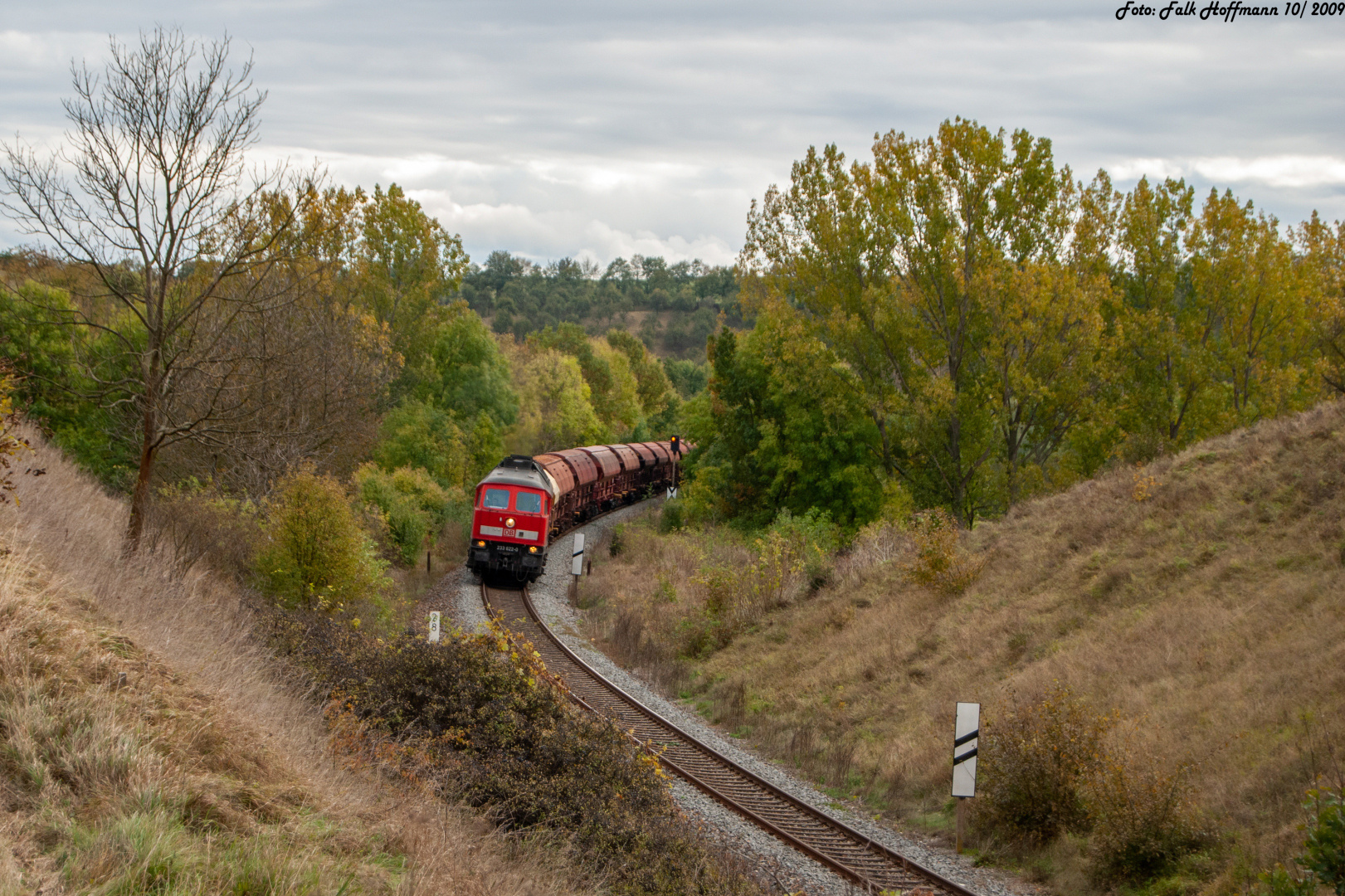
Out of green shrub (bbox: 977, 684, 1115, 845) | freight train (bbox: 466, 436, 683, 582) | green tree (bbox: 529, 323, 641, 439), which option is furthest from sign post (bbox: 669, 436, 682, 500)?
green shrub (bbox: 977, 684, 1115, 845)

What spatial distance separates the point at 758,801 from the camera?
11602mm

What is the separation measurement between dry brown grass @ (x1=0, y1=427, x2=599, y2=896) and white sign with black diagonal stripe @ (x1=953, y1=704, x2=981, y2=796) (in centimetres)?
527

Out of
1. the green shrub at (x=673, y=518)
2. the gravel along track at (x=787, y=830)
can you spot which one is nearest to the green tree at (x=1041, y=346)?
the green shrub at (x=673, y=518)

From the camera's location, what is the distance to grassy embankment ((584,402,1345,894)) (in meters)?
9.62

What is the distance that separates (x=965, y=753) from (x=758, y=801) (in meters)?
2.74

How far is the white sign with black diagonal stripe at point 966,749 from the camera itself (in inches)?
406

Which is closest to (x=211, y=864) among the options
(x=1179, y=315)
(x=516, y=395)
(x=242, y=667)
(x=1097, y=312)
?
(x=242, y=667)

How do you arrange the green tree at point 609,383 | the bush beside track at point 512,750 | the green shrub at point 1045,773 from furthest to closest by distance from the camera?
the green tree at point 609,383, the green shrub at point 1045,773, the bush beside track at point 512,750

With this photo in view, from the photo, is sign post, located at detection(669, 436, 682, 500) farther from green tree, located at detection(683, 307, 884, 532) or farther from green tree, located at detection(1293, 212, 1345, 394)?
green tree, located at detection(1293, 212, 1345, 394)

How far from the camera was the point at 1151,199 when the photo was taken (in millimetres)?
32656

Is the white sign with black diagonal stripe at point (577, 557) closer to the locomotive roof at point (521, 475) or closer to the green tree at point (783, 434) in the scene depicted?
the locomotive roof at point (521, 475)

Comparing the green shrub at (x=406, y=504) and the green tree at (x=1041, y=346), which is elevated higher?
the green tree at (x=1041, y=346)

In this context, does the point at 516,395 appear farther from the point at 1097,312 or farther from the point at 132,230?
the point at 132,230

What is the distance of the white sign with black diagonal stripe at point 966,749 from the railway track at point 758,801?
3.76ft
